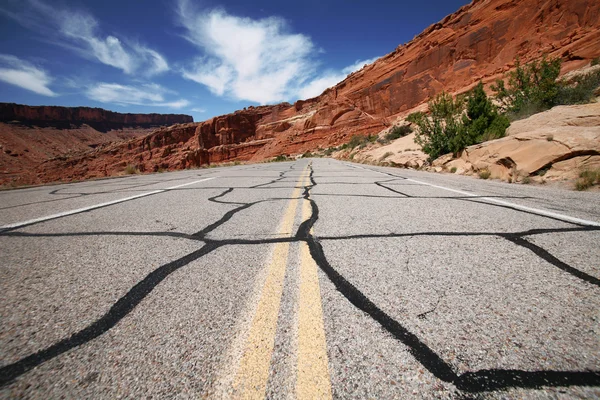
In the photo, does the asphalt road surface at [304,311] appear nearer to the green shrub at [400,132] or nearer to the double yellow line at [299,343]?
the double yellow line at [299,343]

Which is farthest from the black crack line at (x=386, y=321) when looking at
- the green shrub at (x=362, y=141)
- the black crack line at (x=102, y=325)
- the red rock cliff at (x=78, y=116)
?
the red rock cliff at (x=78, y=116)

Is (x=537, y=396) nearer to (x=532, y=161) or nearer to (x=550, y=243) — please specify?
(x=550, y=243)

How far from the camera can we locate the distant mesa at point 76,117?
300 feet

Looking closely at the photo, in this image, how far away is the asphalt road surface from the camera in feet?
3.08

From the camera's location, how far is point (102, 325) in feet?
4.09

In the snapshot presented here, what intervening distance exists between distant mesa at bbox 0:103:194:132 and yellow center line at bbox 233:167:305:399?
455 ft

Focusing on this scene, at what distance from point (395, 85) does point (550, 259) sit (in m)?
54.7

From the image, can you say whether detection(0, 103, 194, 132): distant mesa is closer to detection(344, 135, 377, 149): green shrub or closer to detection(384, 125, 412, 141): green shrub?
detection(344, 135, 377, 149): green shrub

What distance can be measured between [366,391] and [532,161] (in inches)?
333

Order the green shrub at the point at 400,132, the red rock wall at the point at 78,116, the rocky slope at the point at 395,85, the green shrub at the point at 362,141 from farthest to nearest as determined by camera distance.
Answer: the red rock wall at the point at 78,116, the rocky slope at the point at 395,85, the green shrub at the point at 362,141, the green shrub at the point at 400,132

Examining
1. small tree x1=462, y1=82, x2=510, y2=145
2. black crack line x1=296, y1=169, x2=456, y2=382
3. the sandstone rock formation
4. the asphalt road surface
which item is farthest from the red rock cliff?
the sandstone rock formation

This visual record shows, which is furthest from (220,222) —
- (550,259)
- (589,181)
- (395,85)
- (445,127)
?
(395,85)

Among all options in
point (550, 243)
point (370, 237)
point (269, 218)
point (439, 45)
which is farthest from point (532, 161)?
point (439, 45)

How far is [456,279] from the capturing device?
161cm
